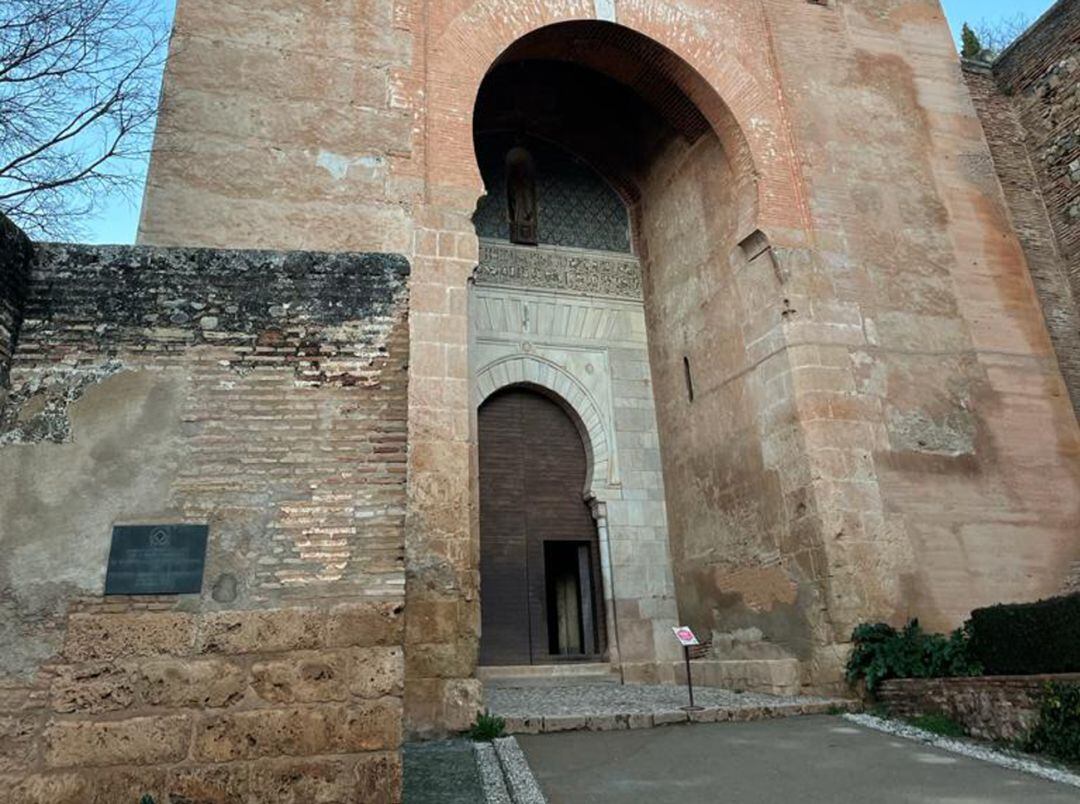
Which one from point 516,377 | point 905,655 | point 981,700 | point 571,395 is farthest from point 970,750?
point 516,377

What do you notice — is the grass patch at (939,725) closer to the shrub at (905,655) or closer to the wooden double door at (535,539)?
the shrub at (905,655)

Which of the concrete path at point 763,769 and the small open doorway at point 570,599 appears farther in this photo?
the small open doorway at point 570,599

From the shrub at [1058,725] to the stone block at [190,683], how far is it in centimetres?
497

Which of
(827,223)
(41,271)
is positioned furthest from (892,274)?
(41,271)

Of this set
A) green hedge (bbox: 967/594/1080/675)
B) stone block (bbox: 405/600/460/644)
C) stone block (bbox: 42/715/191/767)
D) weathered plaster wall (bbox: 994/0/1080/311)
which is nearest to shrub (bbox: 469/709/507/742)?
stone block (bbox: 405/600/460/644)

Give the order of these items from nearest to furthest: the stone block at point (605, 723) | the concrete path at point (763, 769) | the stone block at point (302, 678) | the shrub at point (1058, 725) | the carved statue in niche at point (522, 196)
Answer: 1. the stone block at point (302, 678)
2. the concrete path at point (763, 769)
3. the shrub at point (1058, 725)
4. the stone block at point (605, 723)
5. the carved statue in niche at point (522, 196)

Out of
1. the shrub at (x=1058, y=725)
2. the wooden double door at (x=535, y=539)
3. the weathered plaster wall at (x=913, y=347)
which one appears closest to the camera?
the shrub at (x=1058, y=725)

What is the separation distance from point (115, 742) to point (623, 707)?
4492 millimetres

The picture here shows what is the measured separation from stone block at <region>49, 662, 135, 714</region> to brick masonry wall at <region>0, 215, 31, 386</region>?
129cm

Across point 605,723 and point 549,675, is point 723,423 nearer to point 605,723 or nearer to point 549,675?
point 549,675

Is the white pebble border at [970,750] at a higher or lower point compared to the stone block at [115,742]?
lower

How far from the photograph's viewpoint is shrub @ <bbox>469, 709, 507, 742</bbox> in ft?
18.2

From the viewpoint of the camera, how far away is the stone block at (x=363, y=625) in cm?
306

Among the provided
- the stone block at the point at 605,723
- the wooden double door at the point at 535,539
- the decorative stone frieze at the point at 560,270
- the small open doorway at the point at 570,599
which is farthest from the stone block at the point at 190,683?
the decorative stone frieze at the point at 560,270
